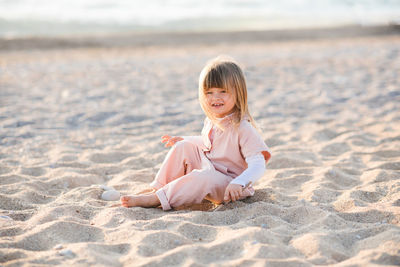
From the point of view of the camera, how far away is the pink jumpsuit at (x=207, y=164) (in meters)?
2.63

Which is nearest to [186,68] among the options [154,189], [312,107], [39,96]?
[39,96]

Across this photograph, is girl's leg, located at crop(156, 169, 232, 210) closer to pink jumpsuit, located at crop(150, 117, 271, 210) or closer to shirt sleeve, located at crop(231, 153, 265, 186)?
pink jumpsuit, located at crop(150, 117, 271, 210)

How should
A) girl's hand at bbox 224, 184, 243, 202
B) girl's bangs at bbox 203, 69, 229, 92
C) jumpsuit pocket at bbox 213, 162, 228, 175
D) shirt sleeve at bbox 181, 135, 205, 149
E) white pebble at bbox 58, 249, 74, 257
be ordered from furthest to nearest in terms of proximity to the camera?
shirt sleeve at bbox 181, 135, 205, 149
jumpsuit pocket at bbox 213, 162, 228, 175
girl's bangs at bbox 203, 69, 229, 92
girl's hand at bbox 224, 184, 243, 202
white pebble at bbox 58, 249, 74, 257

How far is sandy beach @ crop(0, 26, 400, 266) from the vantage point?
2041 mm

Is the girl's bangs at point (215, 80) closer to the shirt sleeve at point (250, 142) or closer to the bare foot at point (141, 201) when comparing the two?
the shirt sleeve at point (250, 142)

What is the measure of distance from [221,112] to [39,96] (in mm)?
4777

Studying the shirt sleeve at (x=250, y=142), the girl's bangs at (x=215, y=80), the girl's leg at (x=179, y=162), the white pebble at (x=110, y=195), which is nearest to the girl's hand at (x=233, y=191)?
the shirt sleeve at (x=250, y=142)

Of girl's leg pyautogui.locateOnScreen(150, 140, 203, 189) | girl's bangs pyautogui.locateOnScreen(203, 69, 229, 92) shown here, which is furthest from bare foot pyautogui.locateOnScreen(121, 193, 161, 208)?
girl's bangs pyautogui.locateOnScreen(203, 69, 229, 92)

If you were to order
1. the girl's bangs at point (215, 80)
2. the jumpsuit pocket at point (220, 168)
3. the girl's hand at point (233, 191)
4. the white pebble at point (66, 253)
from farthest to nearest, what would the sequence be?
1. the jumpsuit pocket at point (220, 168)
2. the girl's bangs at point (215, 80)
3. the girl's hand at point (233, 191)
4. the white pebble at point (66, 253)

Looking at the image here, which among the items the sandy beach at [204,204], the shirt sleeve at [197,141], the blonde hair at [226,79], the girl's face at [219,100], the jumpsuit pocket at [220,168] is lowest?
the sandy beach at [204,204]

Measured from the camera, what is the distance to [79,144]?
14.0 feet

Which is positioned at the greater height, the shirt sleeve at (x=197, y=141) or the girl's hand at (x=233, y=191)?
the shirt sleeve at (x=197, y=141)

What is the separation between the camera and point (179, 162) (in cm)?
284

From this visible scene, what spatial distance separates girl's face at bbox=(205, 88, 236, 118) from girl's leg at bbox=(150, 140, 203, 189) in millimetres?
314
